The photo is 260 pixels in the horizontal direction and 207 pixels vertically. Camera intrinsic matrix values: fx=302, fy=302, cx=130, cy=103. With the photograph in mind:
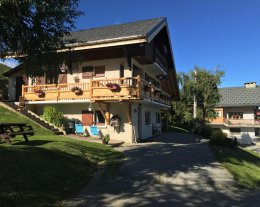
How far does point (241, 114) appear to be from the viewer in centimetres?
5266

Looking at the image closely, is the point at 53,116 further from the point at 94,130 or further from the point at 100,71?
the point at 100,71

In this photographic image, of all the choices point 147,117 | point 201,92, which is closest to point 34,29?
point 147,117

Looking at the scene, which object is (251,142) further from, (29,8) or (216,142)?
(29,8)

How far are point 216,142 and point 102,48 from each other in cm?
944

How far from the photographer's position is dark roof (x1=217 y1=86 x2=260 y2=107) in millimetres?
51259

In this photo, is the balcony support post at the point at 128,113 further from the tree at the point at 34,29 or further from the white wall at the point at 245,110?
the white wall at the point at 245,110

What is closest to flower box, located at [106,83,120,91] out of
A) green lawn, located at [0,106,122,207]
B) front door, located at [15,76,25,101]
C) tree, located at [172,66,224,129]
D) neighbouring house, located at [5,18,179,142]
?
neighbouring house, located at [5,18,179,142]

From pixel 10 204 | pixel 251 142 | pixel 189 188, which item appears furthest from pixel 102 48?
pixel 251 142

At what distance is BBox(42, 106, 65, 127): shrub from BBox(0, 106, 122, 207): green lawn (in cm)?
856

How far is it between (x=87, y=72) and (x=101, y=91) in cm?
359

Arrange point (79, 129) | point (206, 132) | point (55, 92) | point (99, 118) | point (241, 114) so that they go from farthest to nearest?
point (241, 114) < point (206, 132) < point (55, 92) < point (99, 118) < point (79, 129)

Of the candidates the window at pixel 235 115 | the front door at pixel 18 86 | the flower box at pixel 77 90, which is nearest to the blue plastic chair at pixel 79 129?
the flower box at pixel 77 90

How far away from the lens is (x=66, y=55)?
1034cm

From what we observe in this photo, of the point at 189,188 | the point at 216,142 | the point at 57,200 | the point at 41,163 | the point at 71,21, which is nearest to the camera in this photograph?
the point at 57,200
